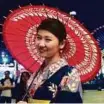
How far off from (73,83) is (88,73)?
0.76 meters

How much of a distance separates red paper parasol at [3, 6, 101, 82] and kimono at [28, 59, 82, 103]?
50 centimetres

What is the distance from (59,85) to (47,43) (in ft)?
0.70

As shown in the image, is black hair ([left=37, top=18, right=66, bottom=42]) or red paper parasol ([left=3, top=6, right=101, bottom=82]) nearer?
black hair ([left=37, top=18, right=66, bottom=42])

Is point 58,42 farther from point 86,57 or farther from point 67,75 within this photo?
point 86,57

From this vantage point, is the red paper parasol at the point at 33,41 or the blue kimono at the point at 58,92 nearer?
the blue kimono at the point at 58,92

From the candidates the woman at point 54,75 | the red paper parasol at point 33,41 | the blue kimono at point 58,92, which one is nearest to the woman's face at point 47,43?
the woman at point 54,75

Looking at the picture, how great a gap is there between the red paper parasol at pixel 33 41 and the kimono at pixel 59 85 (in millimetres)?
503

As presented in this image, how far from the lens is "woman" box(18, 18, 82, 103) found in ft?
5.88

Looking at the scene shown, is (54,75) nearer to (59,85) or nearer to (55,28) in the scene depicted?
(59,85)

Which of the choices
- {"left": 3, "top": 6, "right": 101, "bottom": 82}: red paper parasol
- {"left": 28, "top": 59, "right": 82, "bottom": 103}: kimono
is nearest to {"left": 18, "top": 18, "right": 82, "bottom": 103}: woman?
{"left": 28, "top": 59, "right": 82, "bottom": 103}: kimono

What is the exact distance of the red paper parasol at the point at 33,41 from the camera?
2.46 meters

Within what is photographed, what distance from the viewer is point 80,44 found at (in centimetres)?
249

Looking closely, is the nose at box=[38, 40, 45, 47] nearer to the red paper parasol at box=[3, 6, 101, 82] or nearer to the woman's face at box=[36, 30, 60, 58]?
the woman's face at box=[36, 30, 60, 58]

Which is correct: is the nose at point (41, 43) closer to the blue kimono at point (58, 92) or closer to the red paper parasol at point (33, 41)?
the blue kimono at point (58, 92)
